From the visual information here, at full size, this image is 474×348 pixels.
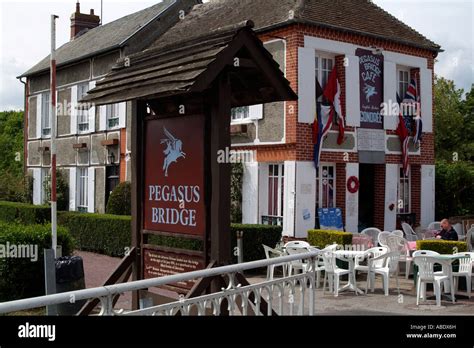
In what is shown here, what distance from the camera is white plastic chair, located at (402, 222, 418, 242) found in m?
17.3

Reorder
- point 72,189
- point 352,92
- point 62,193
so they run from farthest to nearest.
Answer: point 62,193
point 72,189
point 352,92

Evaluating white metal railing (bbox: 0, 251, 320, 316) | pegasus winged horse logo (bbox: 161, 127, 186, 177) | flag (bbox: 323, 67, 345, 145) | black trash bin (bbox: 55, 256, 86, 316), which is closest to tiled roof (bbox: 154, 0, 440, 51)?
flag (bbox: 323, 67, 345, 145)

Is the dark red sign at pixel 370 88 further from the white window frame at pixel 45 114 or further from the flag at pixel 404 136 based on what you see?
the white window frame at pixel 45 114

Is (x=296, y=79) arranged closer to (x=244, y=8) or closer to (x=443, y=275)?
(x=244, y=8)

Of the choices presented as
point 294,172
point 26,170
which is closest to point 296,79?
point 294,172

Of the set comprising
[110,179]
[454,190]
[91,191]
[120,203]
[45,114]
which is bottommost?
[120,203]

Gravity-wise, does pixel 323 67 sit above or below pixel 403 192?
above

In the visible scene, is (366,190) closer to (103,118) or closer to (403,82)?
(403,82)

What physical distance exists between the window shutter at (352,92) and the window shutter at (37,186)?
56.2 ft

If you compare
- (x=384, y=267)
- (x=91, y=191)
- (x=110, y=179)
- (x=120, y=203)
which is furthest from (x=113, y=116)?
(x=384, y=267)

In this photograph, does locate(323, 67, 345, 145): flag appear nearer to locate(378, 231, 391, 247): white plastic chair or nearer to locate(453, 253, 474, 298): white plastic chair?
locate(378, 231, 391, 247): white plastic chair

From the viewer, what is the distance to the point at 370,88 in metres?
17.8

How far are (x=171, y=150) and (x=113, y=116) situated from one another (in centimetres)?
1731

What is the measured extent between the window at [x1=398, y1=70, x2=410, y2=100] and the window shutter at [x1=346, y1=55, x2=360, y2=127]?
2.41m
